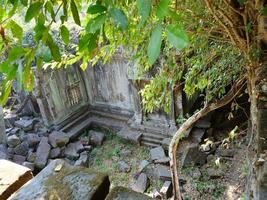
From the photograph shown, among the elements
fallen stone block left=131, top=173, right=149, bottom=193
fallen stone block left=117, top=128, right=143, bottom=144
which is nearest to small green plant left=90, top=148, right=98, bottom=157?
fallen stone block left=117, top=128, right=143, bottom=144

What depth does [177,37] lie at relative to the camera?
0.62 metres

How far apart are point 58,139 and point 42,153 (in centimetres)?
50

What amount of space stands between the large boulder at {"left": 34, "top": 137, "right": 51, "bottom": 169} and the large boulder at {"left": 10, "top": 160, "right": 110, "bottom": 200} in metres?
5.63

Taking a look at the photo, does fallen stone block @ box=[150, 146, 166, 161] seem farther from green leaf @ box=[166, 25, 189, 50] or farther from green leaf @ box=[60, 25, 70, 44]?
green leaf @ box=[166, 25, 189, 50]

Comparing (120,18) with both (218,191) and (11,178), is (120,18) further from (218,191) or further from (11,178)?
(218,191)

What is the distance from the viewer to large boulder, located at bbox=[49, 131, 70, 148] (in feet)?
23.4

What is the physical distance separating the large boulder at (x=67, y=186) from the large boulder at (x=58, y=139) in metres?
5.87

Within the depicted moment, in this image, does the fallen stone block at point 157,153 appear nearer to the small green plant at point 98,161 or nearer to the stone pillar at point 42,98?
the small green plant at point 98,161

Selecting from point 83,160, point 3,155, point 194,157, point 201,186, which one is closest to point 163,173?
point 194,157

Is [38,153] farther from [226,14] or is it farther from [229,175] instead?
[226,14]

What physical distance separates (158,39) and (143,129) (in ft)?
21.3

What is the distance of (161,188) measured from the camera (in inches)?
221

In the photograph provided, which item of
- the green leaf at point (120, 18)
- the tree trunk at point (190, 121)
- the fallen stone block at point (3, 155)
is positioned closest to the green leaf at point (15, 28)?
the green leaf at point (120, 18)

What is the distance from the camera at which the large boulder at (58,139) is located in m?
→ 7.14
